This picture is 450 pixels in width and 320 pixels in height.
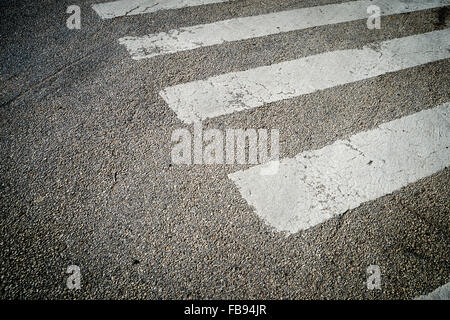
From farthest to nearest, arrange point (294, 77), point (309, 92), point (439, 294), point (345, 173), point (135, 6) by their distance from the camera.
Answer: point (135, 6) → point (294, 77) → point (309, 92) → point (345, 173) → point (439, 294)

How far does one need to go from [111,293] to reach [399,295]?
1.80 m

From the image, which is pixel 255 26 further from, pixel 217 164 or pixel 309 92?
pixel 217 164

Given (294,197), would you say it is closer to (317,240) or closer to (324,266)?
(317,240)

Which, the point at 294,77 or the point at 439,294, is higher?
the point at 294,77

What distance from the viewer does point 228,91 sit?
3.29m

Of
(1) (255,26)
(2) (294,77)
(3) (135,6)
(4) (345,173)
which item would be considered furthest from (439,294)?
(3) (135,6)

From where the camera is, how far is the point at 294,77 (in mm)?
3486

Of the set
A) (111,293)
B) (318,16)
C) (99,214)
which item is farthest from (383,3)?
(111,293)

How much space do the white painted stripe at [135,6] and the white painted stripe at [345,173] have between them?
2.98 metres

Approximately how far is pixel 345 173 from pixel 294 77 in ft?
4.35

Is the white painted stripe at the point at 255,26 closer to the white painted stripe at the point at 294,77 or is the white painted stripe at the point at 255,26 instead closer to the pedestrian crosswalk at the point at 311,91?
the pedestrian crosswalk at the point at 311,91

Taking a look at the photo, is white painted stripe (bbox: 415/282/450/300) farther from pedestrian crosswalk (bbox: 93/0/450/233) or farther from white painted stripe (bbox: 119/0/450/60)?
white painted stripe (bbox: 119/0/450/60)

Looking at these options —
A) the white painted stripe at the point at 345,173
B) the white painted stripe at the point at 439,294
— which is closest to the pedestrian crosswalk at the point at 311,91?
the white painted stripe at the point at 345,173

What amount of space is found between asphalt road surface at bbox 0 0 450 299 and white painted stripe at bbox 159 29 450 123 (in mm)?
21
